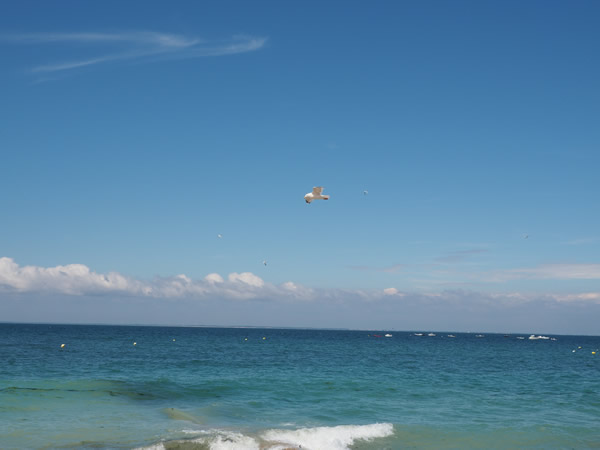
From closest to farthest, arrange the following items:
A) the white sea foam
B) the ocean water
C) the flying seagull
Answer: the flying seagull < the white sea foam < the ocean water

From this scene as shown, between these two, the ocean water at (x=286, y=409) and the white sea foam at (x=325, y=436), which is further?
the ocean water at (x=286, y=409)

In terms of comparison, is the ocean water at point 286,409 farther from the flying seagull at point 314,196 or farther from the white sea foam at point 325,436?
the flying seagull at point 314,196

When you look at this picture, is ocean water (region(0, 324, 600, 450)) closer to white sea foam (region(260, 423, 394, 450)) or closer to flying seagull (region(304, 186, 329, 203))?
white sea foam (region(260, 423, 394, 450))

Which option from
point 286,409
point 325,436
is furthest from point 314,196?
point 286,409

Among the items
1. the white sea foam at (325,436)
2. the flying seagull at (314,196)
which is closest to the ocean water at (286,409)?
the white sea foam at (325,436)

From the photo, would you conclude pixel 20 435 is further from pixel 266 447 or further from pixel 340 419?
pixel 340 419

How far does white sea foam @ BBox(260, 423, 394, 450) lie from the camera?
20.9m

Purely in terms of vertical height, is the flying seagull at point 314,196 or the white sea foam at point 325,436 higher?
the flying seagull at point 314,196

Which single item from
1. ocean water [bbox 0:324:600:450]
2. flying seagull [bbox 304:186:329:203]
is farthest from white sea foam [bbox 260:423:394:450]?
flying seagull [bbox 304:186:329:203]

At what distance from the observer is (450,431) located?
2434 centimetres

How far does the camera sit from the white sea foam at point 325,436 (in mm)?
20875

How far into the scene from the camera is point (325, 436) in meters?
22.4

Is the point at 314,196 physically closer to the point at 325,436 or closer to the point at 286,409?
the point at 325,436

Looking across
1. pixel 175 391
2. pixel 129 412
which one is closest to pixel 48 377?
pixel 175 391
